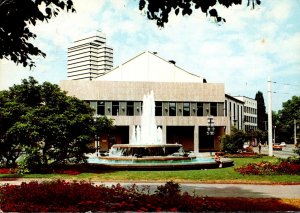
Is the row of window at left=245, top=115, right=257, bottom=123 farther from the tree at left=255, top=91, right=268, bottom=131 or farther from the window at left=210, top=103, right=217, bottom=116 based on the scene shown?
the window at left=210, top=103, right=217, bottom=116

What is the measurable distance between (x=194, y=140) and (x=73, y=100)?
37320 mm

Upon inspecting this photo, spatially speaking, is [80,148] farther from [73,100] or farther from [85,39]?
[85,39]

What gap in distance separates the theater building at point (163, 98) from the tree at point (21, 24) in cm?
4700

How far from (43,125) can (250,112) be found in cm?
10387

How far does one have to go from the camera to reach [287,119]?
117 m

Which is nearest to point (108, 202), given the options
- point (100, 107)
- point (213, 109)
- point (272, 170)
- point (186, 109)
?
point (272, 170)

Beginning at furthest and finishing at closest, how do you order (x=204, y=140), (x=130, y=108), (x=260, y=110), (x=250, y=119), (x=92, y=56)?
1. (x=92, y=56)
2. (x=260, y=110)
3. (x=250, y=119)
4. (x=204, y=140)
5. (x=130, y=108)

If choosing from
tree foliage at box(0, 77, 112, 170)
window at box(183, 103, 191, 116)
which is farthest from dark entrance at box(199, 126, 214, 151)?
tree foliage at box(0, 77, 112, 170)

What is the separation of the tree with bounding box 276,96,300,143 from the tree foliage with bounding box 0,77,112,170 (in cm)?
9447

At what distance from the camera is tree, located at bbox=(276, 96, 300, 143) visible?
112312 mm

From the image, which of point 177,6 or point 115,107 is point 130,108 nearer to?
point 115,107

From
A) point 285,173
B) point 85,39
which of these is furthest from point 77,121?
point 85,39

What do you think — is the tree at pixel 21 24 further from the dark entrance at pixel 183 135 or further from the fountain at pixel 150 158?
the dark entrance at pixel 183 135

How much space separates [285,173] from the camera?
20750mm
